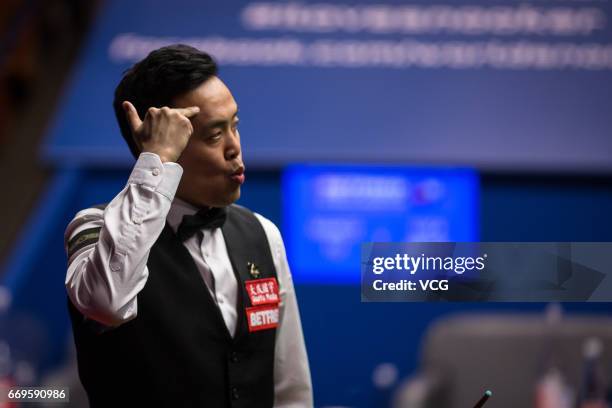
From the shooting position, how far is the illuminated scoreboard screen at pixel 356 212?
1760 mm

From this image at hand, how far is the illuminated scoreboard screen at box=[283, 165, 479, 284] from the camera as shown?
1.76m

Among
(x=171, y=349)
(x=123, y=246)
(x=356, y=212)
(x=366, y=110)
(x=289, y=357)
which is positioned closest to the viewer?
(x=123, y=246)

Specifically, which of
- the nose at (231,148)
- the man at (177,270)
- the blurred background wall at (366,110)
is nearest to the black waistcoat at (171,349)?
the man at (177,270)

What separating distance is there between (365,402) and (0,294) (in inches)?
45.3

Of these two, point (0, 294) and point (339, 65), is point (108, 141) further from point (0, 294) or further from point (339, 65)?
point (339, 65)

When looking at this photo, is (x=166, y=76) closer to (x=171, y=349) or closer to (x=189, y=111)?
(x=189, y=111)

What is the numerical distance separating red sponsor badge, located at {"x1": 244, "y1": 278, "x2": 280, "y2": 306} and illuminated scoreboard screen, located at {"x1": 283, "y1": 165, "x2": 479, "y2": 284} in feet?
1.24

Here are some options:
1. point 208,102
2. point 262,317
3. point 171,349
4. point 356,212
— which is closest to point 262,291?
point 262,317

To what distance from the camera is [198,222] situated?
125 centimetres

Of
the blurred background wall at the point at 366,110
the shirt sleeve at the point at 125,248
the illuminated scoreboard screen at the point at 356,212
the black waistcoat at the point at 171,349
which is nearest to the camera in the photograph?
the shirt sleeve at the point at 125,248

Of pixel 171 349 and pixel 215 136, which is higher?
pixel 215 136

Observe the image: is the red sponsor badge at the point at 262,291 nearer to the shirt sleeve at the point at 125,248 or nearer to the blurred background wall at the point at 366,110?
the shirt sleeve at the point at 125,248

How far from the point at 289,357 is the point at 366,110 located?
54.7 inches

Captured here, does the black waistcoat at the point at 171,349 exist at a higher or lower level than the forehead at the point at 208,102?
lower
